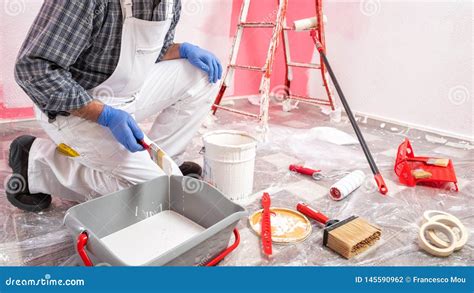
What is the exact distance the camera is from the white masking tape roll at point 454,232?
1.02 metres

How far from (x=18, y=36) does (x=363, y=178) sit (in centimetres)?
179

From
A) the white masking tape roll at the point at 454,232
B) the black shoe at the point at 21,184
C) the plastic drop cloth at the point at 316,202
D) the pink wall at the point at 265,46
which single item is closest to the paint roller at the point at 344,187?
the plastic drop cloth at the point at 316,202

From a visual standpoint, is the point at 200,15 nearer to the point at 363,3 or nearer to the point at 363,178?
the point at 363,3

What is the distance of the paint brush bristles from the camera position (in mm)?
970

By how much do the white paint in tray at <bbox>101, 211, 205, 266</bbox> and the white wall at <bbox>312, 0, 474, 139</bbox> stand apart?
66.7 inches

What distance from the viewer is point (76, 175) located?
1123 millimetres

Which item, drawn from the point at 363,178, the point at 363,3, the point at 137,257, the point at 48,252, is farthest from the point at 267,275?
the point at 363,3

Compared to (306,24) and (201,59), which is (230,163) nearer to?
(201,59)

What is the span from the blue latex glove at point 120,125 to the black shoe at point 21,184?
340 mm

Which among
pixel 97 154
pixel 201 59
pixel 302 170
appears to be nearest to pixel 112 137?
pixel 97 154

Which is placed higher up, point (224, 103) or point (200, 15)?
point (200, 15)

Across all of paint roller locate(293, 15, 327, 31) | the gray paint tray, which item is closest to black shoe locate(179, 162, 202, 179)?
the gray paint tray

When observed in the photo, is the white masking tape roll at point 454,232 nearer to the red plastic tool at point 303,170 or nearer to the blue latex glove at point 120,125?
the red plastic tool at point 303,170

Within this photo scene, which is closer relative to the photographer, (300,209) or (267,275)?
(267,275)
